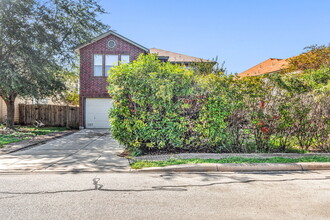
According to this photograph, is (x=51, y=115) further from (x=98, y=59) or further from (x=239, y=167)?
(x=239, y=167)

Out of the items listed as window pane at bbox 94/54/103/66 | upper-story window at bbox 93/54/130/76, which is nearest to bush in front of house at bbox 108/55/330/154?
upper-story window at bbox 93/54/130/76

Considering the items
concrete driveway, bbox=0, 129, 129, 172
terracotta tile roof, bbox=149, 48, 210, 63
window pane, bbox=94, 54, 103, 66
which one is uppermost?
terracotta tile roof, bbox=149, 48, 210, 63

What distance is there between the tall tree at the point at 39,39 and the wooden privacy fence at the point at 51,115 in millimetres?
3099

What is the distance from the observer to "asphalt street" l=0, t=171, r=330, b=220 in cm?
328

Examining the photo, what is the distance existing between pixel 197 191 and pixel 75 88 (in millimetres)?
22542

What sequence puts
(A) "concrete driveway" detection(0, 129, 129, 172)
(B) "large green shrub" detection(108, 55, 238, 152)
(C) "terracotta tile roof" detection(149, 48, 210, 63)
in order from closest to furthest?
1. (A) "concrete driveway" detection(0, 129, 129, 172)
2. (B) "large green shrub" detection(108, 55, 238, 152)
3. (C) "terracotta tile roof" detection(149, 48, 210, 63)

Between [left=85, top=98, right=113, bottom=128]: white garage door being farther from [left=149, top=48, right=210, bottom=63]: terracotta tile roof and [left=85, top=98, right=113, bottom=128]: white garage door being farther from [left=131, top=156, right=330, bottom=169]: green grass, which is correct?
[left=131, top=156, right=330, bottom=169]: green grass

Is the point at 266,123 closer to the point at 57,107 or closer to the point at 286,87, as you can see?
the point at 286,87

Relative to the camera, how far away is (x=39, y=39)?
12648mm

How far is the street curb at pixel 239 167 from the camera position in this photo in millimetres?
5645

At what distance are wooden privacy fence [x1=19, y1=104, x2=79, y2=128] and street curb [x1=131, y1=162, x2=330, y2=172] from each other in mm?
13520

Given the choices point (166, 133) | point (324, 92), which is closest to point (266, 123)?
point (324, 92)

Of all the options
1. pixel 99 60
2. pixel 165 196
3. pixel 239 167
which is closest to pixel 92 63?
pixel 99 60

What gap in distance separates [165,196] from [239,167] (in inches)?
98.4
